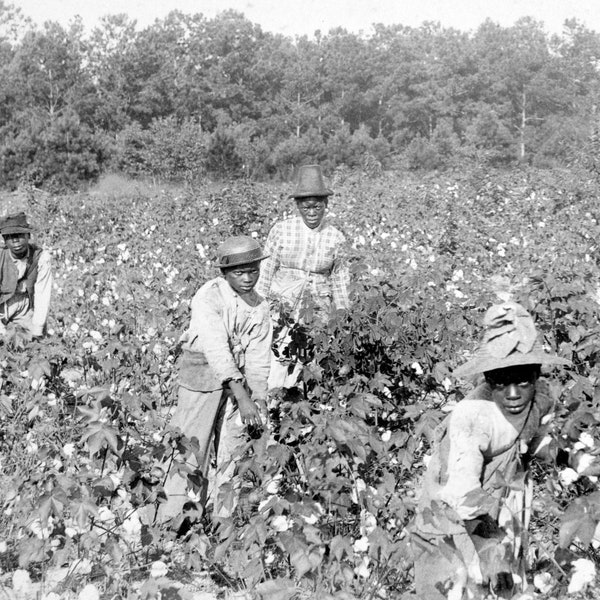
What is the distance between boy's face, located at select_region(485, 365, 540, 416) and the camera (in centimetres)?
227

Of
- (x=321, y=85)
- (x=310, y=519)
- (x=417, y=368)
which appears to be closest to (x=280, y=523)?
(x=310, y=519)

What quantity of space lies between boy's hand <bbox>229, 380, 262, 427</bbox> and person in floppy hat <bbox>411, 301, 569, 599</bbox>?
0.86m

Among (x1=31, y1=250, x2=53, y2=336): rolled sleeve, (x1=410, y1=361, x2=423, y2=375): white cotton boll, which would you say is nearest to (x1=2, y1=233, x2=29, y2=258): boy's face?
(x1=31, y1=250, x2=53, y2=336): rolled sleeve

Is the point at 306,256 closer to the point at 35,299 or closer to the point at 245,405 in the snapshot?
the point at 35,299

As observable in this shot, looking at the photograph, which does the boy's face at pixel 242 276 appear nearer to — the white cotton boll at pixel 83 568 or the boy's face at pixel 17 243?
the white cotton boll at pixel 83 568

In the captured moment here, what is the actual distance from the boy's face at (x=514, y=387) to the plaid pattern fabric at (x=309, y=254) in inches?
95.1

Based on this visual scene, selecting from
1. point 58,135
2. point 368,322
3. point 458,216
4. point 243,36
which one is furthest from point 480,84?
point 368,322

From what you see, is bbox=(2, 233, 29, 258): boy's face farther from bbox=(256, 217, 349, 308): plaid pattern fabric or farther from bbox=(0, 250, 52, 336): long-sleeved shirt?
bbox=(256, 217, 349, 308): plaid pattern fabric

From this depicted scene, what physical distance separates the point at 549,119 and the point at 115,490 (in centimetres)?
4469

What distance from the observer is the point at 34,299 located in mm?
4996

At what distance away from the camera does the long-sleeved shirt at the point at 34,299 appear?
194 inches

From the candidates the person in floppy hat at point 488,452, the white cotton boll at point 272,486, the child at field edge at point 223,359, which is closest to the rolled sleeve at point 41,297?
the child at field edge at point 223,359

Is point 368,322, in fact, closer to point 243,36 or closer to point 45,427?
point 45,427

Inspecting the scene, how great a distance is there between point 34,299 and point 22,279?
0.44 feet
